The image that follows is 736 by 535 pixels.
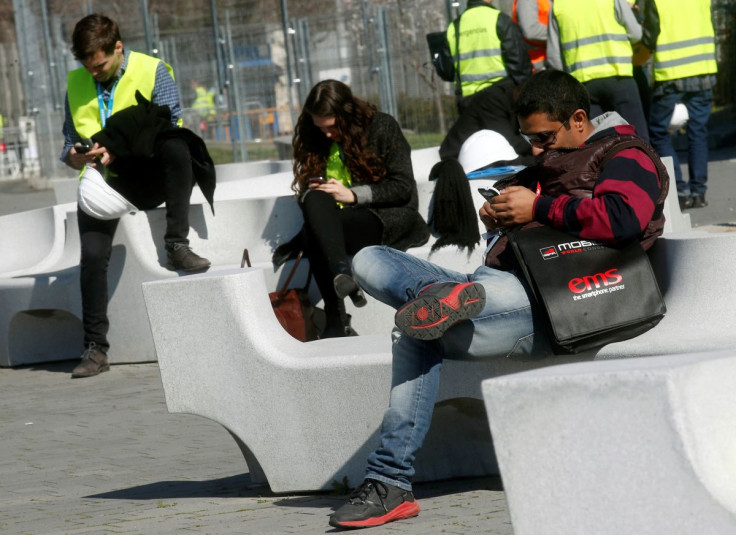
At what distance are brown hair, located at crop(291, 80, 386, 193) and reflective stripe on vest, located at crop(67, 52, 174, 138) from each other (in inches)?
45.4

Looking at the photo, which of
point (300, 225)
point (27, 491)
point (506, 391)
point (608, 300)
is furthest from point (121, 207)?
point (506, 391)

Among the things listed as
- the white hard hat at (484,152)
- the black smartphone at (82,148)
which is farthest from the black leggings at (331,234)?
the black smartphone at (82,148)

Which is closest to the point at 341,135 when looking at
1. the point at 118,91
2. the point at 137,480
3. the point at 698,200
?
the point at 118,91

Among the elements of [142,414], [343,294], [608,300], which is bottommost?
[142,414]

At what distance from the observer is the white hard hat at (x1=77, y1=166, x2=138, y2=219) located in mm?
7694

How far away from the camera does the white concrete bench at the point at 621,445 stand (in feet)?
9.34

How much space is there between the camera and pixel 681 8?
10789mm

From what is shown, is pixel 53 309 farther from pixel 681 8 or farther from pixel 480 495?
pixel 681 8

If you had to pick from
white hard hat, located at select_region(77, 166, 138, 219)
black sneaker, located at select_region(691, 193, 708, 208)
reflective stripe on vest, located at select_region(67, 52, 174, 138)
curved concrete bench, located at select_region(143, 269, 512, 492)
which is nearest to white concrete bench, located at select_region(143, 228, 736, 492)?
curved concrete bench, located at select_region(143, 269, 512, 492)

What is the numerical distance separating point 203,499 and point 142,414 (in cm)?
192

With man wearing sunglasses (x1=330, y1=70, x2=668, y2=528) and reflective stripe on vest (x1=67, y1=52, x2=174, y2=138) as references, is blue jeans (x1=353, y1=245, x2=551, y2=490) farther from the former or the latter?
reflective stripe on vest (x1=67, y1=52, x2=174, y2=138)

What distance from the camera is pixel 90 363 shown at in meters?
7.97

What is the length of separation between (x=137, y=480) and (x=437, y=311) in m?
1.85

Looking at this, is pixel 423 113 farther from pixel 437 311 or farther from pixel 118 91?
pixel 437 311
